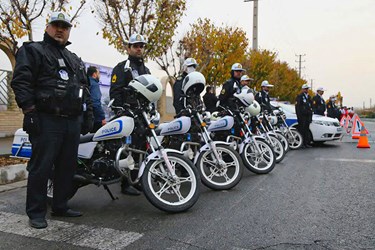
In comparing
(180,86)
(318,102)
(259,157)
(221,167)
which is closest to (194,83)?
(180,86)

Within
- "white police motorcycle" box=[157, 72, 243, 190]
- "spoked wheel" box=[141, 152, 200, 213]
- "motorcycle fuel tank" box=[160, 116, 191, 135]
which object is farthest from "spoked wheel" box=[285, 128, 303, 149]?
"spoked wheel" box=[141, 152, 200, 213]

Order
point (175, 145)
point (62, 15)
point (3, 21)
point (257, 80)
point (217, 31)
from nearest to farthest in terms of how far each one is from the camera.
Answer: point (62, 15), point (175, 145), point (3, 21), point (217, 31), point (257, 80)

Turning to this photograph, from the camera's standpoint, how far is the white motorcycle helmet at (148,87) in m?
4.21

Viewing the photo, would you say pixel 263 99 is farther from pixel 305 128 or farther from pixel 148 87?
pixel 148 87

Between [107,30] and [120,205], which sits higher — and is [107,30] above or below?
above

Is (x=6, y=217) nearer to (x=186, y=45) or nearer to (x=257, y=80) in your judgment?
(x=186, y=45)

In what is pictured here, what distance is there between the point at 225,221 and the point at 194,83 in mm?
2322

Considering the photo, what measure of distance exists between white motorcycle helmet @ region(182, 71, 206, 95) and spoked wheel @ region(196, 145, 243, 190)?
951mm

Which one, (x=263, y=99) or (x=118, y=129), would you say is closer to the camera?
(x=118, y=129)

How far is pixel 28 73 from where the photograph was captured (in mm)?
3541

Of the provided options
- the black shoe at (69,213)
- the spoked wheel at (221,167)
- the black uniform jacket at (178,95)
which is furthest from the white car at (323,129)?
the black shoe at (69,213)

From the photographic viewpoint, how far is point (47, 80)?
12.1 ft

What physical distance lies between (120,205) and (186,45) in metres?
15.2

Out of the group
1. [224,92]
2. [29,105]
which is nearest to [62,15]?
[29,105]
